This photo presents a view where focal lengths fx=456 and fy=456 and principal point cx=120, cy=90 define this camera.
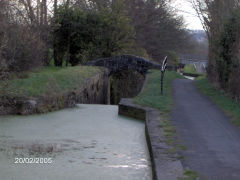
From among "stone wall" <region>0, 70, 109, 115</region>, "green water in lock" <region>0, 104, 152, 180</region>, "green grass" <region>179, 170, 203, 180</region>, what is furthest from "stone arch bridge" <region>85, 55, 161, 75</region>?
"green grass" <region>179, 170, 203, 180</region>

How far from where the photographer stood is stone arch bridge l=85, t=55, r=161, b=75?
27938 mm

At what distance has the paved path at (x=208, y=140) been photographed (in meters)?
6.45

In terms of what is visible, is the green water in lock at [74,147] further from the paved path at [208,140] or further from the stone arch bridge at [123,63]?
the stone arch bridge at [123,63]

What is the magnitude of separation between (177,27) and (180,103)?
28033 mm

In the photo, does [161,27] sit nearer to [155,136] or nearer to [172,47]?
[172,47]

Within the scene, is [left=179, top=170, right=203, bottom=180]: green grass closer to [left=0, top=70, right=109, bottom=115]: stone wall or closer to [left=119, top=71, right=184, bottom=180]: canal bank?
[left=119, top=71, right=184, bottom=180]: canal bank

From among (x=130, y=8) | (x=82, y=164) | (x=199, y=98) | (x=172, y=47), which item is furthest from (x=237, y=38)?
(x=172, y=47)

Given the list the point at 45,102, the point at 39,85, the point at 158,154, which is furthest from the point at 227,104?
the point at 158,154

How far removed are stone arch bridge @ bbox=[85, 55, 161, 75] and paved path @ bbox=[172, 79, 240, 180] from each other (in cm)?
1425

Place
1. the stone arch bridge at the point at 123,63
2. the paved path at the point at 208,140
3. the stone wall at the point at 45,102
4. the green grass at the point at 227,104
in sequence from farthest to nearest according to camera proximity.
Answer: the stone arch bridge at the point at 123,63
the stone wall at the point at 45,102
the green grass at the point at 227,104
the paved path at the point at 208,140

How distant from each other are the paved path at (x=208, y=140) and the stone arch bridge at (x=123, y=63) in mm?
14253

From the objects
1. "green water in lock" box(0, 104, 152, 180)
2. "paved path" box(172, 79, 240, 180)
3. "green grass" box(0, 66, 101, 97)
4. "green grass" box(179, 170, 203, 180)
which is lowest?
"green water in lock" box(0, 104, 152, 180)

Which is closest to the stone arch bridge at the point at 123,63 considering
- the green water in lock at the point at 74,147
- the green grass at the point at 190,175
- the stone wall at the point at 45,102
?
the stone wall at the point at 45,102

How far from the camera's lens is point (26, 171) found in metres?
6.83
